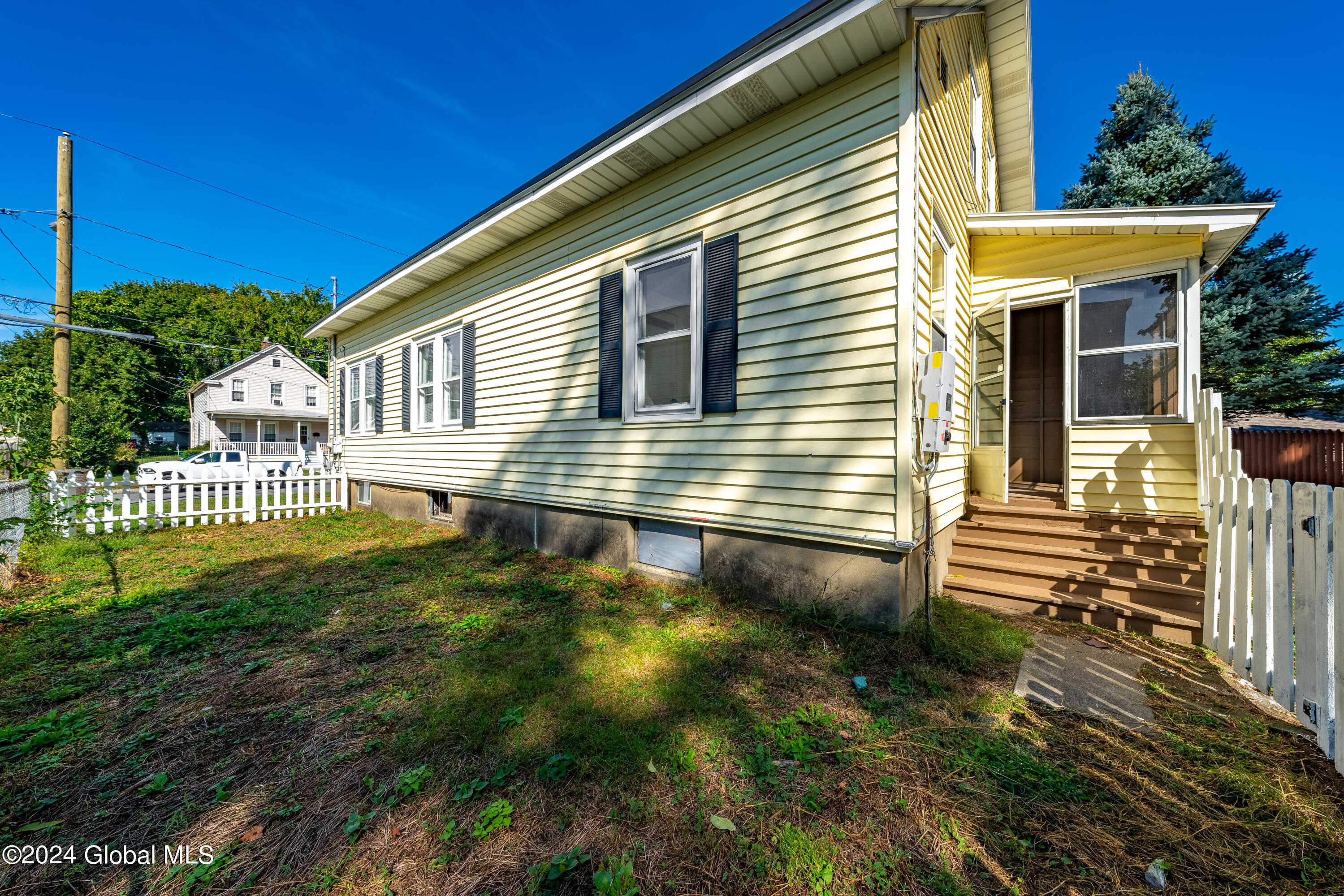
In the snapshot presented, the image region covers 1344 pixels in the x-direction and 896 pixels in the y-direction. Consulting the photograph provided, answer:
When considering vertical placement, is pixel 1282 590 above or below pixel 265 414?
below

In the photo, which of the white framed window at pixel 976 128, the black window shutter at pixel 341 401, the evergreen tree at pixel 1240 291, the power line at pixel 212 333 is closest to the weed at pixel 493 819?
the white framed window at pixel 976 128

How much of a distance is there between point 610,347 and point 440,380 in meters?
4.11

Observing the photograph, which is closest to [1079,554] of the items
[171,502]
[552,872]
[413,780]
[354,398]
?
[552,872]

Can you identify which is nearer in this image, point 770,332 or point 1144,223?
point 770,332

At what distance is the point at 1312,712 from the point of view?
2.36 m

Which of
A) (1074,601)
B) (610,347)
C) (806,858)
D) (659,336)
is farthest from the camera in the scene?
(610,347)

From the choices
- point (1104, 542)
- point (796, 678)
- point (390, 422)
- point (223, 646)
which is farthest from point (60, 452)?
point (1104, 542)

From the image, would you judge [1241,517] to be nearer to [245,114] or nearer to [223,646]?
[223,646]

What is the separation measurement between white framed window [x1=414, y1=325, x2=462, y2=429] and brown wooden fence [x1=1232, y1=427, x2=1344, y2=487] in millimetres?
16289

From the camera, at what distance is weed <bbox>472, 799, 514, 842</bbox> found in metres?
1.79

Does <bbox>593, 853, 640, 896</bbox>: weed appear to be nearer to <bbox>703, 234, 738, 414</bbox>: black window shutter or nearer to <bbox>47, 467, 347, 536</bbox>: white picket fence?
<bbox>703, 234, 738, 414</bbox>: black window shutter

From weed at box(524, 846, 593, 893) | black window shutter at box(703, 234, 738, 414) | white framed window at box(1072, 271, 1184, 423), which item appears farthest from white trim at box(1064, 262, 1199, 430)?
weed at box(524, 846, 593, 893)

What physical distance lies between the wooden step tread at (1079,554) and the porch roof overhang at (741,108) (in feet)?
13.5

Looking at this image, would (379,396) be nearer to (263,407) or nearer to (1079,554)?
(1079,554)
